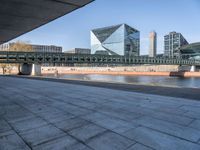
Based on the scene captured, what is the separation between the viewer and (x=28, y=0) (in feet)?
17.0

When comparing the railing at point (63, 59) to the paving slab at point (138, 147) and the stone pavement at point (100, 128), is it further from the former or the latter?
the paving slab at point (138, 147)

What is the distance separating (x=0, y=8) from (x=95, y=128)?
16.3 ft

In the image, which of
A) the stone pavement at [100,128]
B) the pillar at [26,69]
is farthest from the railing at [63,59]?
the stone pavement at [100,128]

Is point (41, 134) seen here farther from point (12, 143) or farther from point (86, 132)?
point (86, 132)

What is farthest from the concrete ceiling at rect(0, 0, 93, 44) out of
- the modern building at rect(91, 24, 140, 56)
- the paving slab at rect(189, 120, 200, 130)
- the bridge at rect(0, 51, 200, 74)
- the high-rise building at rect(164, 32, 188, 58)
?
the high-rise building at rect(164, 32, 188, 58)

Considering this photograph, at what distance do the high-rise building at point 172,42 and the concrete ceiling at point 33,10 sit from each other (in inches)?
5648

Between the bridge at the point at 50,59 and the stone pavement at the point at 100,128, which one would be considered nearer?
the stone pavement at the point at 100,128

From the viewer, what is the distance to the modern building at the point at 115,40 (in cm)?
13450

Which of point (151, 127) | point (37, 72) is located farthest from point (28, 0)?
point (37, 72)

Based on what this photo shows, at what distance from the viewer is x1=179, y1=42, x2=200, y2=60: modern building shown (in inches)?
4430

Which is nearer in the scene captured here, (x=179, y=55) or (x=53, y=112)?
(x=53, y=112)

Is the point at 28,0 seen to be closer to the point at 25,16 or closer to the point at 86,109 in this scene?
the point at 25,16

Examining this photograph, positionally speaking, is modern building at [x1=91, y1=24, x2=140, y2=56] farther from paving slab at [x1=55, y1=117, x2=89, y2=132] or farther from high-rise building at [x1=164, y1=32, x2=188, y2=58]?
paving slab at [x1=55, y1=117, x2=89, y2=132]

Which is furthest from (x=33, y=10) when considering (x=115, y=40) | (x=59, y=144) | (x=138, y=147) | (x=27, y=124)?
(x=115, y=40)
